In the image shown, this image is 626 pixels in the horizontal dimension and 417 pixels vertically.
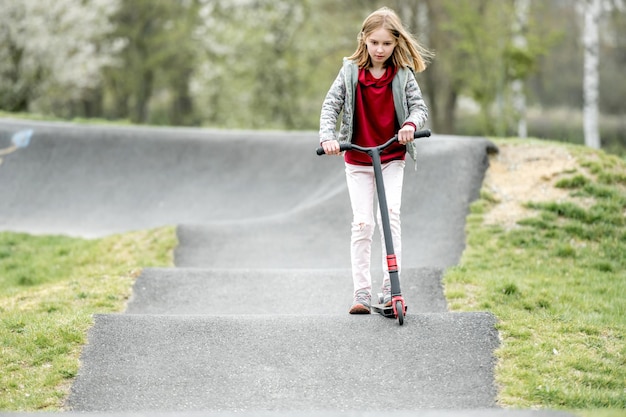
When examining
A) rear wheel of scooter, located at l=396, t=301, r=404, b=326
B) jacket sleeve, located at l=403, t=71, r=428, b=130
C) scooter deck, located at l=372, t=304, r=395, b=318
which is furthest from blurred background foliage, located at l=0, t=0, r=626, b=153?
rear wheel of scooter, located at l=396, t=301, r=404, b=326

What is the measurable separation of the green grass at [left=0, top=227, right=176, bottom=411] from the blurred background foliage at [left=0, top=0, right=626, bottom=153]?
13.0 metres

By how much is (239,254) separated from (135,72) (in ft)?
86.1

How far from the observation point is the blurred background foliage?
2344cm

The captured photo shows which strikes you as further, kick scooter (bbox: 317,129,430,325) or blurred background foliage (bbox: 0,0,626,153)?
blurred background foliage (bbox: 0,0,626,153)

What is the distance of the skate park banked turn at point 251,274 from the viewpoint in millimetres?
4828

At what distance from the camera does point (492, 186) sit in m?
10.4

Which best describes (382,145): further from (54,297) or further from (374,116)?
(54,297)

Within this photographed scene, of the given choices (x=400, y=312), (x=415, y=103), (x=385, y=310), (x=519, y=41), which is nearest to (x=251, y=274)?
(x=385, y=310)

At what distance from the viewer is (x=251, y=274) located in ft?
26.8

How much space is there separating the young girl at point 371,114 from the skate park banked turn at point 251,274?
2.10ft

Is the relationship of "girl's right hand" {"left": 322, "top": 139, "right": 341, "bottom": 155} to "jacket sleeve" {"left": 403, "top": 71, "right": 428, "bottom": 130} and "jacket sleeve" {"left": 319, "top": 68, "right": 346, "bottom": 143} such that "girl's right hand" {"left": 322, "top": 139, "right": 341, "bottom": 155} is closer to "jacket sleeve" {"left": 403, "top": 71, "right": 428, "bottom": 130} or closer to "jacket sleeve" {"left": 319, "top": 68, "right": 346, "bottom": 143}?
"jacket sleeve" {"left": 319, "top": 68, "right": 346, "bottom": 143}

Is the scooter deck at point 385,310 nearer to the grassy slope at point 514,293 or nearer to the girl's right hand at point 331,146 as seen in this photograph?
the grassy slope at point 514,293

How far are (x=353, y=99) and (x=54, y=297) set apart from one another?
3580 mm

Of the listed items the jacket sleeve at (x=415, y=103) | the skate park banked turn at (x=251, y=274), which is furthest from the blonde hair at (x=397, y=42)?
the skate park banked turn at (x=251, y=274)
